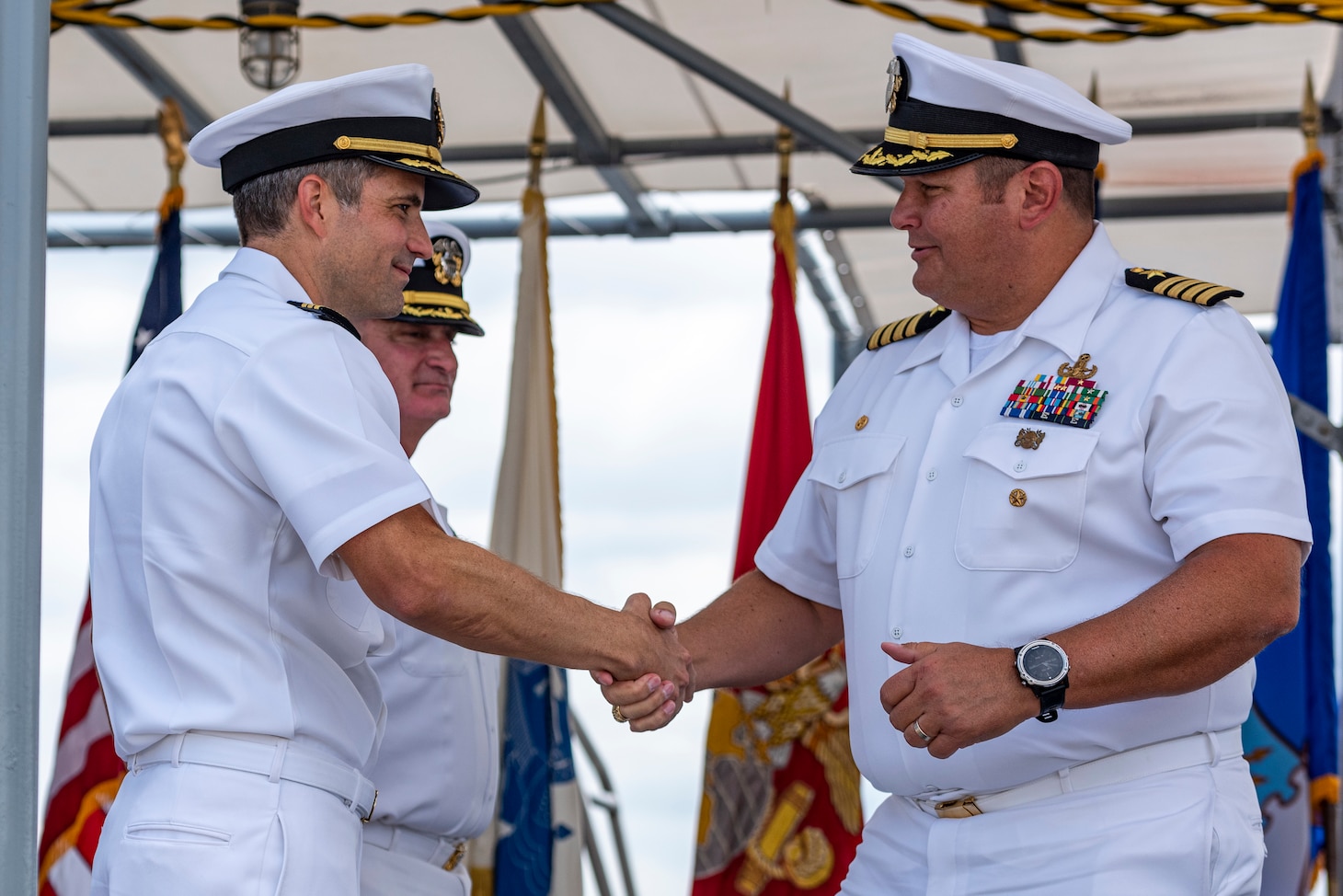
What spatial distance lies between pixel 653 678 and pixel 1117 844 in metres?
0.76

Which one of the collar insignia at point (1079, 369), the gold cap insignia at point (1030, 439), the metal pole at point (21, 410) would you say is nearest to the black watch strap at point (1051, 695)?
the gold cap insignia at point (1030, 439)

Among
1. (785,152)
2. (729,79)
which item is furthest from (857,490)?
(785,152)

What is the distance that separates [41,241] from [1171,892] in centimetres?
168

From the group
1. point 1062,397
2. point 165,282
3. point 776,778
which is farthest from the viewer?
point 165,282

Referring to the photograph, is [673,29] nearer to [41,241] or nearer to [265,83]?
[265,83]

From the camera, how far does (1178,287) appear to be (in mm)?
2447

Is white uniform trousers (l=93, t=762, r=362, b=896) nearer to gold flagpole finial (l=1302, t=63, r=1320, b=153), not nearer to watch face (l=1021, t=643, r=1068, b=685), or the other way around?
watch face (l=1021, t=643, r=1068, b=685)

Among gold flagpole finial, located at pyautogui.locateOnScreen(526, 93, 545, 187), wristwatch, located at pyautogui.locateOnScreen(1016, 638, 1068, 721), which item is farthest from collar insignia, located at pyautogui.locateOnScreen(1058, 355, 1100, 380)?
gold flagpole finial, located at pyautogui.locateOnScreen(526, 93, 545, 187)

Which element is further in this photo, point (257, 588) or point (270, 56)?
point (270, 56)

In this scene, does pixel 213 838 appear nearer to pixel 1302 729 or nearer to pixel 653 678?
pixel 653 678

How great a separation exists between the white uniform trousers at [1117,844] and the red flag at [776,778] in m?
2.08

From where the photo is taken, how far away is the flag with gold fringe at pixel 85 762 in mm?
4156

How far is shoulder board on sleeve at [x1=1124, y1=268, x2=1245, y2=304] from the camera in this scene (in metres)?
2.40

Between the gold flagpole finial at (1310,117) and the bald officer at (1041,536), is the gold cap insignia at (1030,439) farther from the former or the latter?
the gold flagpole finial at (1310,117)
